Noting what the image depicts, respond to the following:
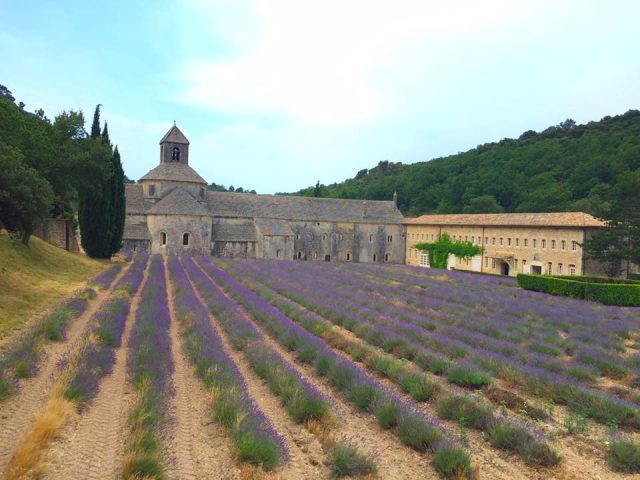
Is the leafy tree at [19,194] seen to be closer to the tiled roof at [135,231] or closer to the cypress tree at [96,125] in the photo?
the cypress tree at [96,125]

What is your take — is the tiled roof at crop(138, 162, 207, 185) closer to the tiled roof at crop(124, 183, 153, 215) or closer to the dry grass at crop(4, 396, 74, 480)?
the tiled roof at crop(124, 183, 153, 215)

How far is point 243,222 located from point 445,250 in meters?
19.2

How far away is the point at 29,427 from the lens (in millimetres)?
5777

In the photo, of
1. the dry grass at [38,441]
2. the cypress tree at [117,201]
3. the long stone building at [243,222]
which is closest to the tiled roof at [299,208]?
the long stone building at [243,222]

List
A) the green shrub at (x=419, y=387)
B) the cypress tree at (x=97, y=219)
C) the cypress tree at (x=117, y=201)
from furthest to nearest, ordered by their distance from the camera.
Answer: the cypress tree at (x=117, y=201)
the cypress tree at (x=97, y=219)
the green shrub at (x=419, y=387)

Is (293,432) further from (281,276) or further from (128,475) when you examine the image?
(281,276)

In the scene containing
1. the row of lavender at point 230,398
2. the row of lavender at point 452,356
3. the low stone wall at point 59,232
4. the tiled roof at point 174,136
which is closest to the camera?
the row of lavender at point 230,398

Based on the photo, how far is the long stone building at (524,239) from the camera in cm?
3397

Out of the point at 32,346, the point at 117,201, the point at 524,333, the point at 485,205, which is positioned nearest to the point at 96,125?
the point at 117,201

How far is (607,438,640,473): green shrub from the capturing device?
566 cm

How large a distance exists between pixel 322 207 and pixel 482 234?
1683 cm

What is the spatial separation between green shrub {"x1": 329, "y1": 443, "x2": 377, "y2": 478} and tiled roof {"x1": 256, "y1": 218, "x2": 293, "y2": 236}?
40.1 metres

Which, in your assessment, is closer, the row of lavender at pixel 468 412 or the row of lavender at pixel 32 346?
the row of lavender at pixel 468 412

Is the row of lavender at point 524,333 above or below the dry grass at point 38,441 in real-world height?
below
